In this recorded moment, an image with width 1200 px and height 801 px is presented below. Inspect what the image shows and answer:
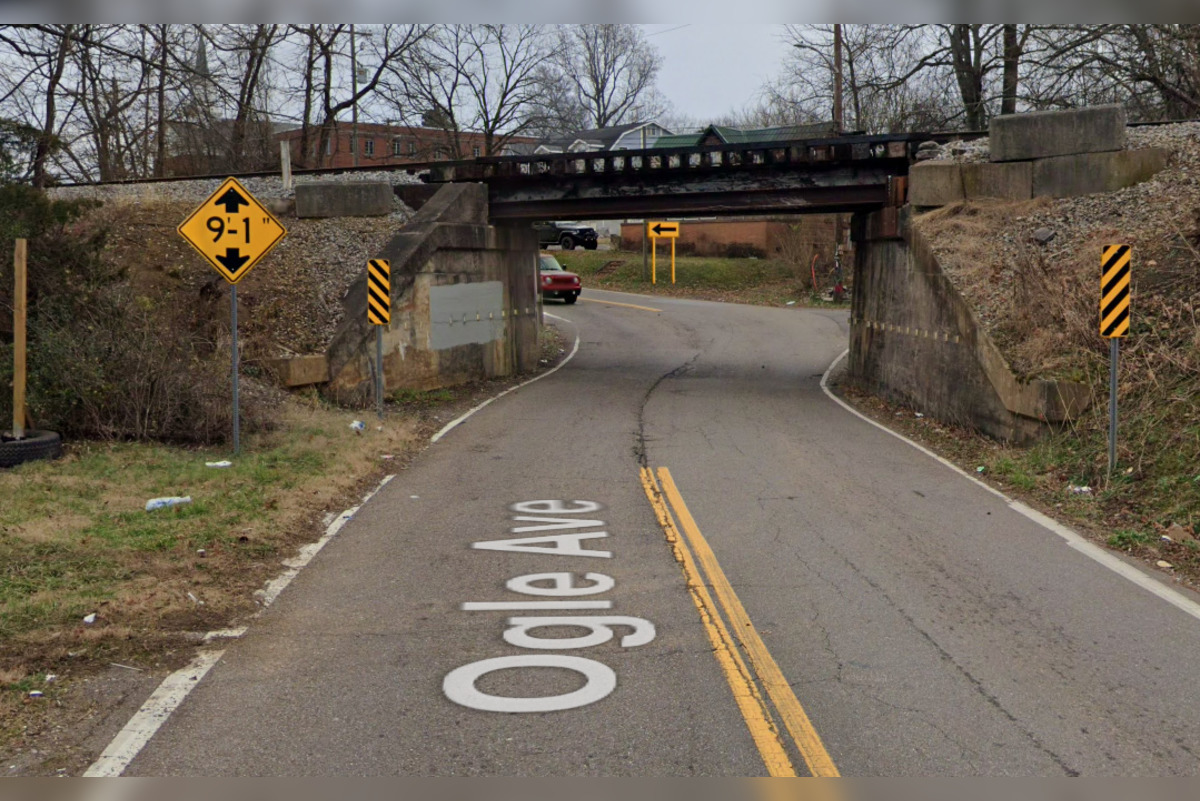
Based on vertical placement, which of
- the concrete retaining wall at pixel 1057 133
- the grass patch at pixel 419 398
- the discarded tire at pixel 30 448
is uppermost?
the concrete retaining wall at pixel 1057 133

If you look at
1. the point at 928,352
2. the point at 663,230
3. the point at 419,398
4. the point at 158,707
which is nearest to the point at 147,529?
the point at 158,707

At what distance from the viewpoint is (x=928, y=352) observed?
60.0 ft

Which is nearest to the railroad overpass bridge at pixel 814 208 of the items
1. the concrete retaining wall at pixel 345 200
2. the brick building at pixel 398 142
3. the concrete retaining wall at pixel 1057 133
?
the concrete retaining wall at pixel 1057 133

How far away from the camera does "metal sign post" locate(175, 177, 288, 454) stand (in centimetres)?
1261

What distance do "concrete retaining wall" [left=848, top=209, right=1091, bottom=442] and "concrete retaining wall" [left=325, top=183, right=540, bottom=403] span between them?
27.0ft

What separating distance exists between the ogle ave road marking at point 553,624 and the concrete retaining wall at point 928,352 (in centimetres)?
723

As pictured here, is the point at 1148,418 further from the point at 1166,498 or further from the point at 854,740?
the point at 854,740

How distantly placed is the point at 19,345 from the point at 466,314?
11.2 meters

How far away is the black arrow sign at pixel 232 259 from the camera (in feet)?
41.9

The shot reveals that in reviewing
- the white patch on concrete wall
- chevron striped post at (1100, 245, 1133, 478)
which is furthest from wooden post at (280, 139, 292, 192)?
chevron striped post at (1100, 245, 1133, 478)

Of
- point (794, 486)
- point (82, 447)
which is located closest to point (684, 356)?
point (794, 486)

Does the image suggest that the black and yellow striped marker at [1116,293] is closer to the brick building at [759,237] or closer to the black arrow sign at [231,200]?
the black arrow sign at [231,200]

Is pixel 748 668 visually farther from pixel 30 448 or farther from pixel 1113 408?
pixel 30 448

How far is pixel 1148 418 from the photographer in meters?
12.3
